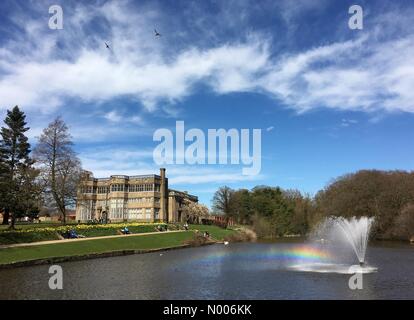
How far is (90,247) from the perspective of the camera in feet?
160

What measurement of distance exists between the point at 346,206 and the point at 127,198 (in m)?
49.7

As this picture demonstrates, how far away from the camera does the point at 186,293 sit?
24.3 metres

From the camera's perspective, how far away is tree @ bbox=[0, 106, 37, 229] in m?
47.5

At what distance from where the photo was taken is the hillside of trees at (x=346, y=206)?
281 feet

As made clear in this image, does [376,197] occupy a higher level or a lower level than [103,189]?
lower

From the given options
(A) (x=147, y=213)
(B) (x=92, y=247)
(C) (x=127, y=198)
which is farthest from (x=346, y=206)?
(B) (x=92, y=247)

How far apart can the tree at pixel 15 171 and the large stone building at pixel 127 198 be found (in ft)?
112

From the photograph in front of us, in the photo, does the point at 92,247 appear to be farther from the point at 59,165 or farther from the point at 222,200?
the point at 222,200

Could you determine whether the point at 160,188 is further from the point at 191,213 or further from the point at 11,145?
the point at 11,145

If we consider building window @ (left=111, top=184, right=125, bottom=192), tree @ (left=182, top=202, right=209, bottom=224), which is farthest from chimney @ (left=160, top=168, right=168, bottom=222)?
tree @ (left=182, top=202, right=209, bottom=224)

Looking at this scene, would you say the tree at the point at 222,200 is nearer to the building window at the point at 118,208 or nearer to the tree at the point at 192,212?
the tree at the point at 192,212

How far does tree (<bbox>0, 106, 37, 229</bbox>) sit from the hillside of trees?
6045 centimetres
